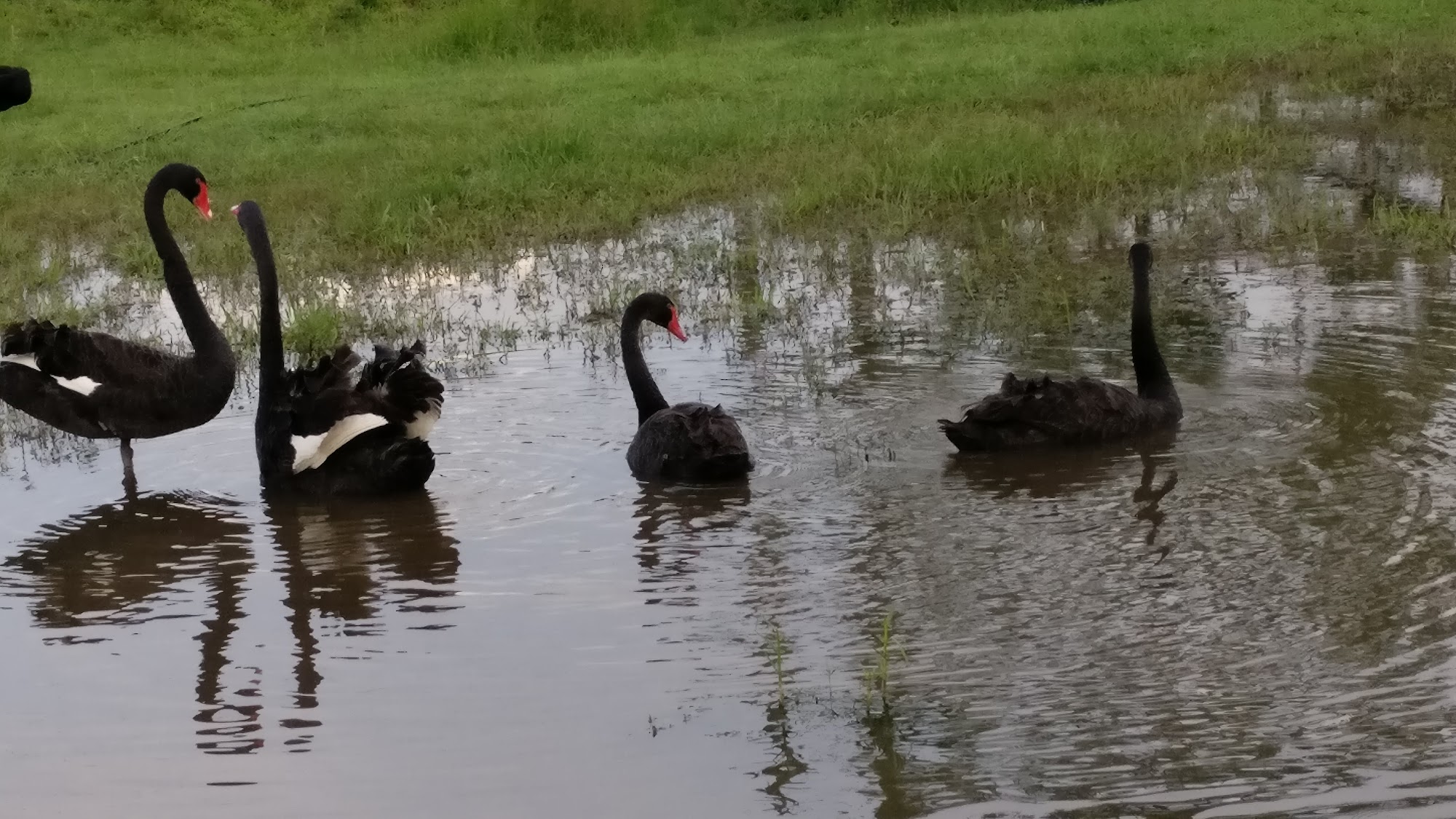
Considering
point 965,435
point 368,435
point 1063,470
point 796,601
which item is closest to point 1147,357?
point 1063,470

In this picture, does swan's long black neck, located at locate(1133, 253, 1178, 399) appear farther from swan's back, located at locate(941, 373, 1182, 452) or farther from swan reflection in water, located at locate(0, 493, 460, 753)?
swan reflection in water, located at locate(0, 493, 460, 753)

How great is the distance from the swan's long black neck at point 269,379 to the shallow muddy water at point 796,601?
0.59 feet

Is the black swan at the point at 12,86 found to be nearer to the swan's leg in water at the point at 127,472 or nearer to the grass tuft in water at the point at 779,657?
the grass tuft in water at the point at 779,657

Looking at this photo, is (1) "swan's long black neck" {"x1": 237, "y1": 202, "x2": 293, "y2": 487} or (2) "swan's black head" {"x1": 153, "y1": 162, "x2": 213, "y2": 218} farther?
(2) "swan's black head" {"x1": 153, "y1": 162, "x2": 213, "y2": 218}

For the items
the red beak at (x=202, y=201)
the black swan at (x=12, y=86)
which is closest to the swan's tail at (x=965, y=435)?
the red beak at (x=202, y=201)

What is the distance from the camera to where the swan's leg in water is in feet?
20.1

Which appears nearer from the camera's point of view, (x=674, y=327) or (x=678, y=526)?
(x=678, y=526)

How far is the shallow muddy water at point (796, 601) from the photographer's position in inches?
132

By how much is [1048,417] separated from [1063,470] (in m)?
0.19

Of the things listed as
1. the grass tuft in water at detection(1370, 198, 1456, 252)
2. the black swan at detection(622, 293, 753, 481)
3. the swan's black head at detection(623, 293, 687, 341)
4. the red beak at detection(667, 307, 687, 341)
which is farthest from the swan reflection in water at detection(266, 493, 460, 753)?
the grass tuft in water at detection(1370, 198, 1456, 252)

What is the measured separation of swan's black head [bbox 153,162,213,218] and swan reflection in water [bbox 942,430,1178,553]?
3.27 m

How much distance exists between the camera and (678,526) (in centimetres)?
532

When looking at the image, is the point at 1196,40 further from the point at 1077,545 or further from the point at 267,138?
the point at 1077,545

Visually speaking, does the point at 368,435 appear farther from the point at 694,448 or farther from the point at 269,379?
the point at 694,448
